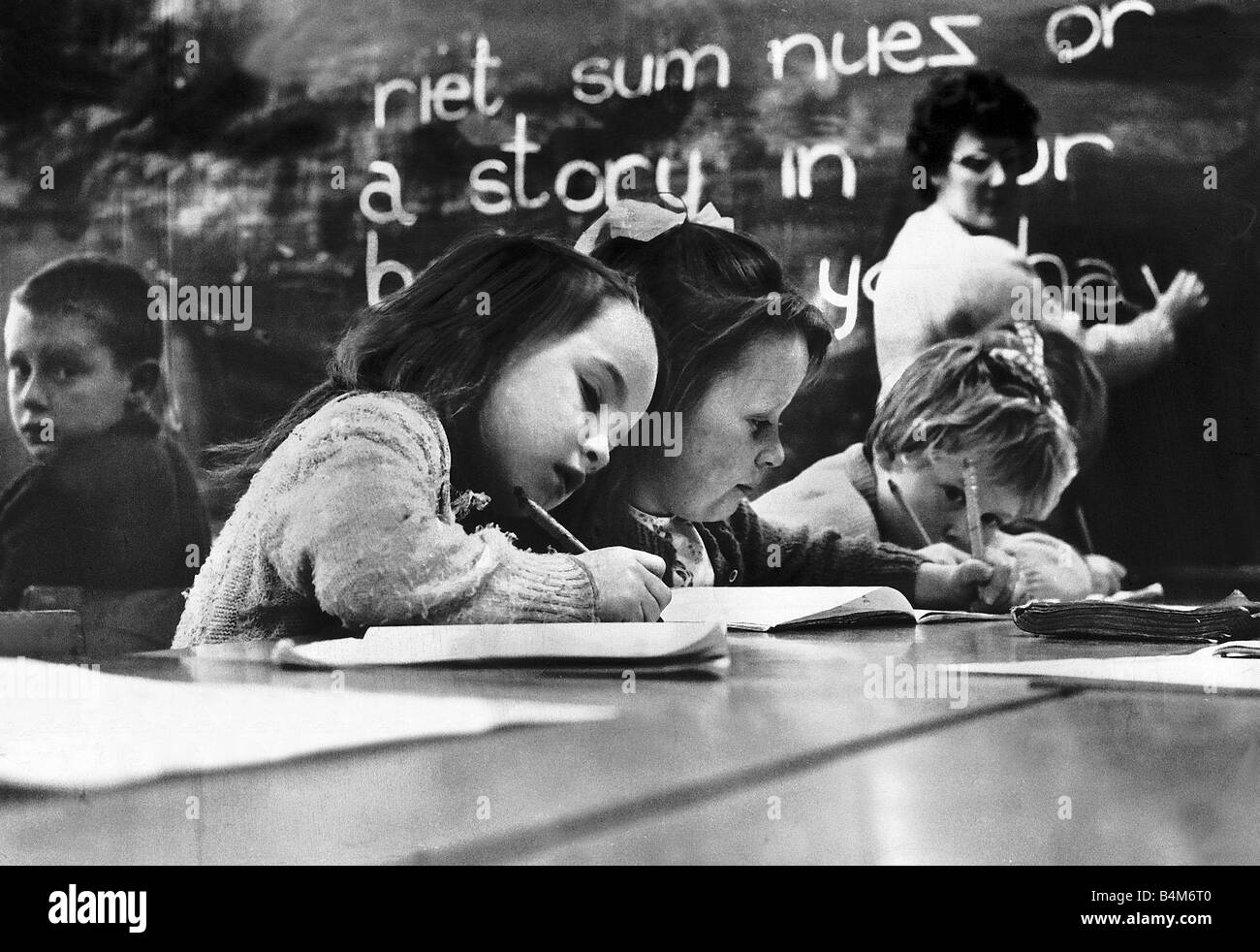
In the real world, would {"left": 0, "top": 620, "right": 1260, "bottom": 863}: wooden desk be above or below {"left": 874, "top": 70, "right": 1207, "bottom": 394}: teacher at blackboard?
below

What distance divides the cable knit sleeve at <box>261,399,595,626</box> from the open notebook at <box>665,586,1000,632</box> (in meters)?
0.23

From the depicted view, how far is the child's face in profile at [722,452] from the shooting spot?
253 cm

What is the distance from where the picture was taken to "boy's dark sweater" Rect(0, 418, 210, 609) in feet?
8.38

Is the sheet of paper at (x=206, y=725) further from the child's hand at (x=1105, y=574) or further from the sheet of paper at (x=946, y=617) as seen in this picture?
the child's hand at (x=1105, y=574)

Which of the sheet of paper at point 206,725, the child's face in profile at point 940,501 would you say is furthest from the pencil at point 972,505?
the sheet of paper at point 206,725

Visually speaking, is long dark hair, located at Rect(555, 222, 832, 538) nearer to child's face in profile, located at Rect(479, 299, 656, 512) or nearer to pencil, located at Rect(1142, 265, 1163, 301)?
child's face in profile, located at Rect(479, 299, 656, 512)

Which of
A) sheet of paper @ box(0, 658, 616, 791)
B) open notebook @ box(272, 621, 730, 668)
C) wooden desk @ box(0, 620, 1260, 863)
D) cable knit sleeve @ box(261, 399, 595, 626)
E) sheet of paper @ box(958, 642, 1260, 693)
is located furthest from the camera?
cable knit sleeve @ box(261, 399, 595, 626)

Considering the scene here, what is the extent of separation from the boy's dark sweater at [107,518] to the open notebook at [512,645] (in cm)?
39

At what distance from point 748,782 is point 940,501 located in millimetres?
964

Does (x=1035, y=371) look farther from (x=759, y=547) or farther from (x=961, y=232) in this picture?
(x=759, y=547)

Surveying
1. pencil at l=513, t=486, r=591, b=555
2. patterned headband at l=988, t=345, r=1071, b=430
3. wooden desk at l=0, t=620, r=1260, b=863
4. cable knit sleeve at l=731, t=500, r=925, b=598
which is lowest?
wooden desk at l=0, t=620, r=1260, b=863

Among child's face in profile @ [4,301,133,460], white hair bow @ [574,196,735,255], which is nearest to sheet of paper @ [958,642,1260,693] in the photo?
white hair bow @ [574,196,735,255]

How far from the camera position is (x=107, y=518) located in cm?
257
